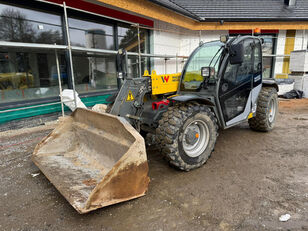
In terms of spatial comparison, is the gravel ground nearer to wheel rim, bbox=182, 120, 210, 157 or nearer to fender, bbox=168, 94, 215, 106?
wheel rim, bbox=182, 120, 210, 157

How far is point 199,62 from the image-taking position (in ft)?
13.1

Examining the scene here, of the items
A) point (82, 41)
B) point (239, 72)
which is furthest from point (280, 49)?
point (82, 41)

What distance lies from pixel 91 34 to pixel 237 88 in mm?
5335

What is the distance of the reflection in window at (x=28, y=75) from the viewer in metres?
5.47

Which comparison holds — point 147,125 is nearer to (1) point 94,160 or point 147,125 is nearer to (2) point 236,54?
(1) point 94,160

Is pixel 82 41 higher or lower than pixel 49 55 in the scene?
higher

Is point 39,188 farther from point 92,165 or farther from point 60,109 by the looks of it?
point 60,109

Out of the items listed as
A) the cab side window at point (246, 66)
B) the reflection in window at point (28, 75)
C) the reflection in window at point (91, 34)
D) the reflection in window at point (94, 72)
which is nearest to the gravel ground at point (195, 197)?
the cab side window at point (246, 66)

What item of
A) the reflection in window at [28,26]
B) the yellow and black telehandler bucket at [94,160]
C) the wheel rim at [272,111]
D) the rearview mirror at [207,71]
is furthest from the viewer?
the reflection in window at [28,26]

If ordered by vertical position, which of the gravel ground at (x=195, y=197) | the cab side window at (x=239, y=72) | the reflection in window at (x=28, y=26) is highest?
the reflection in window at (x=28, y=26)

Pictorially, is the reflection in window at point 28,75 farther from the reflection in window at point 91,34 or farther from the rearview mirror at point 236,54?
the rearview mirror at point 236,54

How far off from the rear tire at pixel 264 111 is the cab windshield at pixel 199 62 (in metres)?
1.64

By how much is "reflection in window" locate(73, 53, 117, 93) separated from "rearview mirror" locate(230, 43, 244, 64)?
4.99 m

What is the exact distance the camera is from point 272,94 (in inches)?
189
